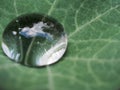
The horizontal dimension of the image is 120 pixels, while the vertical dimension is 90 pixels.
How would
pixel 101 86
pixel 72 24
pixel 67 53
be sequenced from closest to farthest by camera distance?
1. pixel 101 86
2. pixel 67 53
3. pixel 72 24

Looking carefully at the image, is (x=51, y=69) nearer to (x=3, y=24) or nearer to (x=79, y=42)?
(x=79, y=42)

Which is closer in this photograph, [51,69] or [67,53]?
[51,69]

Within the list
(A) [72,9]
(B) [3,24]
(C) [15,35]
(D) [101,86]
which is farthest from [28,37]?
(D) [101,86]

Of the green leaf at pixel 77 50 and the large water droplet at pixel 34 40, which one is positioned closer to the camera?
the green leaf at pixel 77 50

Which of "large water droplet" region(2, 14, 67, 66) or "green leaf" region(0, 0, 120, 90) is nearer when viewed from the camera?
"green leaf" region(0, 0, 120, 90)

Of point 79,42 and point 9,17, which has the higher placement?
point 9,17
